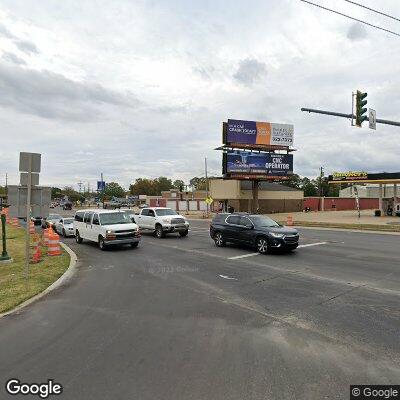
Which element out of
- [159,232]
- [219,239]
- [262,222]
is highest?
[262,222]

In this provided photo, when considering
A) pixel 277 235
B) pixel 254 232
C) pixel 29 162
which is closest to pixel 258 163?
pixel 254 232

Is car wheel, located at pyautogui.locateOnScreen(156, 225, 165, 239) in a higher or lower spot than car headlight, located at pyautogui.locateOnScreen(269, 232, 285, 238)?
lower

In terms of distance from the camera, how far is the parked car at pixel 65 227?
87.3 feet

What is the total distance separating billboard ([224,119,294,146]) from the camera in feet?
172

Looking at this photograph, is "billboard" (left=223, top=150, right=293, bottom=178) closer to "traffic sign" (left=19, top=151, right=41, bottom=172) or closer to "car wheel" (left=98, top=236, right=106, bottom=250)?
"car wheel" (left=98, top=236, right=106, bottom=250)

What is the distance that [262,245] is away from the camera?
16.1 metres

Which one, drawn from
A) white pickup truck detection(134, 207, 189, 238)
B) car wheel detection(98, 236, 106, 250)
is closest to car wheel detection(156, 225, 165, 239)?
white pickup truck detection(134, 207, 189, 238)

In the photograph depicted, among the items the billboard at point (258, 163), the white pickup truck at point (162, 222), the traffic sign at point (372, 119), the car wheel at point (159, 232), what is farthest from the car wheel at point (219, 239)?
the billboard at point (258, 163)

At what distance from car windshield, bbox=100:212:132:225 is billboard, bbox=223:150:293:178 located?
32770 millimetres

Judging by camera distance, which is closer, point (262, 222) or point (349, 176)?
point (262, 222)

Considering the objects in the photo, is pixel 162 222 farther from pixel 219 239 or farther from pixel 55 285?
pixel 55 285

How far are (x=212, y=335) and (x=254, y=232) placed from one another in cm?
1065

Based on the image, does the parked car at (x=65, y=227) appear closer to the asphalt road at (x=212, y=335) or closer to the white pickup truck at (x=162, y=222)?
the white pickup truck at (x=162, y=222)

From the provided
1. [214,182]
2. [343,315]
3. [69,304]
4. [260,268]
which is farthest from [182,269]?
[214,182]
